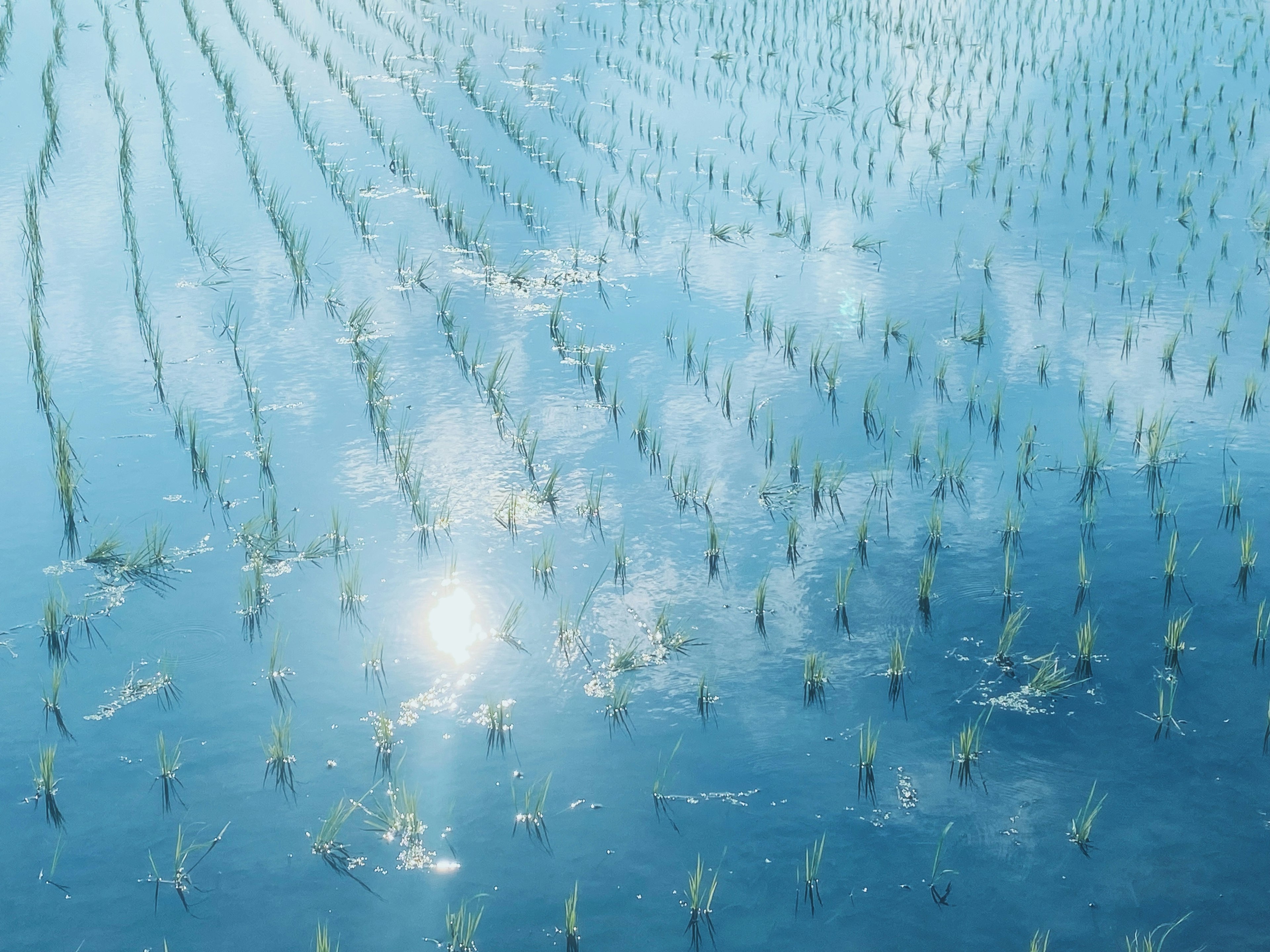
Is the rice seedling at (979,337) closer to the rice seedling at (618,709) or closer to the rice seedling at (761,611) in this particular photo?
the rice seedling at (761,611)

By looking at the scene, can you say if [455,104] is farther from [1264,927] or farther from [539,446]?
[1264,927]

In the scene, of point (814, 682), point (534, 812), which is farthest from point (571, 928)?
point (814, 682)

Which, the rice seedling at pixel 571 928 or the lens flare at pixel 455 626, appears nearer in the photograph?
the rice seedling at pixel 571 928

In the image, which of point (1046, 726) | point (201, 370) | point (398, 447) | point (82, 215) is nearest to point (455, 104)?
point (82, 215)

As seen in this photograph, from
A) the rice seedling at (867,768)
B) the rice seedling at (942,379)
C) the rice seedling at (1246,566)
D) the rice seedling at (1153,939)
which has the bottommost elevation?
the rice seedling at (1153,939)

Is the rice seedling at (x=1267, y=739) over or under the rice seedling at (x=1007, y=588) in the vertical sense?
under

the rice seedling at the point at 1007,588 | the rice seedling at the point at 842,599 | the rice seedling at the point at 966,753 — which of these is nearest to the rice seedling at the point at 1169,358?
the rice seedling at the point at 1007,588

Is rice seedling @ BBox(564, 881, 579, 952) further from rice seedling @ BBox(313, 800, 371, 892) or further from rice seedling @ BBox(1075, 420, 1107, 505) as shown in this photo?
rice seedling @ BBox(1075, 420, 1107, 505)
